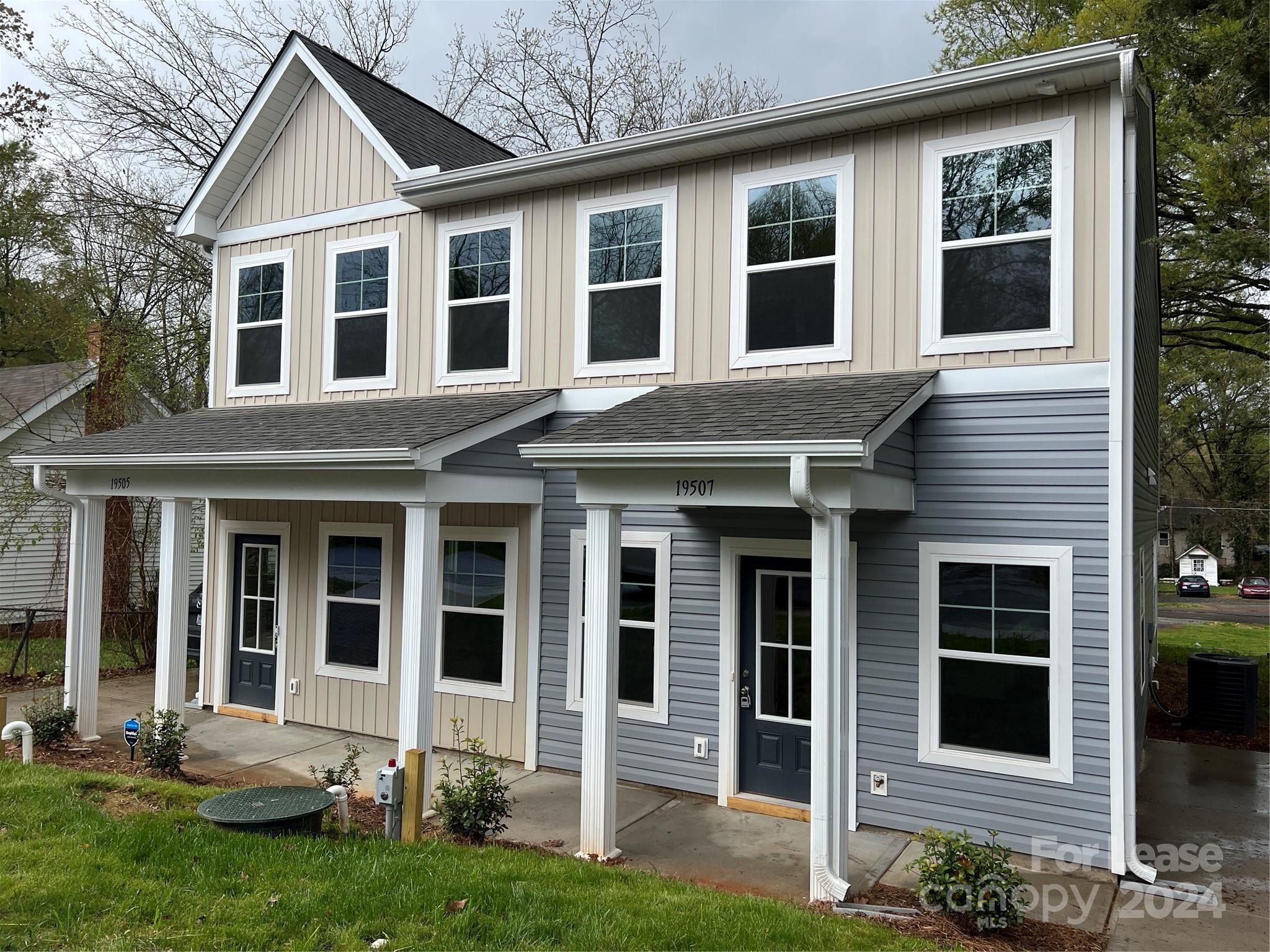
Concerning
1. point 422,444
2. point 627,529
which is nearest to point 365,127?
Result: point 422,444

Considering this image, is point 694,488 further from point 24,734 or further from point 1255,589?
Answer: point 1255,589

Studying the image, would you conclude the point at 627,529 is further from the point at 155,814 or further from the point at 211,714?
the point at 211,714

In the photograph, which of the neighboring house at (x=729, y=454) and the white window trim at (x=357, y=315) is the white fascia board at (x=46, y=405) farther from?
the white window trim at (x=357, y=315)

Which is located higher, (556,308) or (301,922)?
(556,308)

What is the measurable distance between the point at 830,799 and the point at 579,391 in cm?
466

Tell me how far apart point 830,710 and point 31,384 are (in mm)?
20188

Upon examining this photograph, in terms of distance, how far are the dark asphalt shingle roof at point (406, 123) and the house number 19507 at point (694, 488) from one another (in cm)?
549

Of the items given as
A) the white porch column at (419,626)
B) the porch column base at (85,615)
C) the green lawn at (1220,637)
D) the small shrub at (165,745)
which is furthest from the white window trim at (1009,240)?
the green lawn at (1220,637)

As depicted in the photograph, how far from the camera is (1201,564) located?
4728 centimetres

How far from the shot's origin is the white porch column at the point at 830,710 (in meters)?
5.65

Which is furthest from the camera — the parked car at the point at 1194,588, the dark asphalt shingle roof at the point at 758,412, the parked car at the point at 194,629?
the parked car at the point at 1194,588

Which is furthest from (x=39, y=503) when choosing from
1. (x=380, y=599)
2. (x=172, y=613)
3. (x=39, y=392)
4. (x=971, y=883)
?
(x=971, y=883)

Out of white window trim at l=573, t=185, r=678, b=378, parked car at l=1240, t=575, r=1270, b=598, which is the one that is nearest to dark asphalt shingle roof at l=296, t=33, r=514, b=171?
white window trim at l=573, t=185, r=678, b=378

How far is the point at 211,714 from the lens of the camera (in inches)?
428
